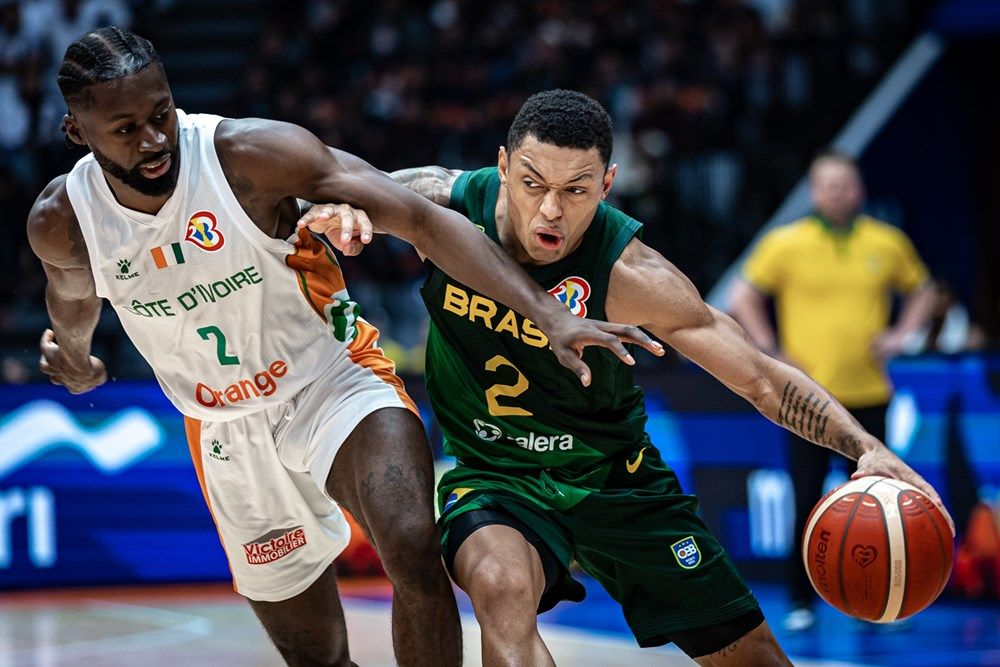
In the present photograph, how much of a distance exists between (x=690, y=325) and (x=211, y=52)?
460 inches

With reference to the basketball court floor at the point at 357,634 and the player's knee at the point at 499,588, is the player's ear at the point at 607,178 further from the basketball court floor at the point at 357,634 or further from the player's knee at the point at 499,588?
the basketball court floor at the point at 357,634

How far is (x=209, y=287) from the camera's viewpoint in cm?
388

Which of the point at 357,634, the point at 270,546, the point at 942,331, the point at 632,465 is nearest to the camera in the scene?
the point at 632,465

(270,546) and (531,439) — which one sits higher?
(531,439)

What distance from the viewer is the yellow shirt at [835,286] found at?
23.3 ft

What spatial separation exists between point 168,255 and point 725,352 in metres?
1.63

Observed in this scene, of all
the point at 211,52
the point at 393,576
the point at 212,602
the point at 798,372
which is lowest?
the point at 212,602

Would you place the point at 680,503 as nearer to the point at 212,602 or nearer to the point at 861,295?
the point at 861,295

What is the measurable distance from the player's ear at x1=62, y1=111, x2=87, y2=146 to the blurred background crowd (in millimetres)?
6556

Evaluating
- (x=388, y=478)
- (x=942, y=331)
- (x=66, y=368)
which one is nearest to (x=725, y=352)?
(x=388, y=478)

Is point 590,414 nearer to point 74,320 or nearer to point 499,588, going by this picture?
point 499,588

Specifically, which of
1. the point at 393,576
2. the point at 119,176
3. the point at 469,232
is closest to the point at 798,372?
the point at 469,232

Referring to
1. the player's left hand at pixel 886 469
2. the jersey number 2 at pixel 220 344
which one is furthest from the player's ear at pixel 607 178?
the jersey number 2 at pixel 220 344

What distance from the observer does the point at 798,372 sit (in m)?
3.99
